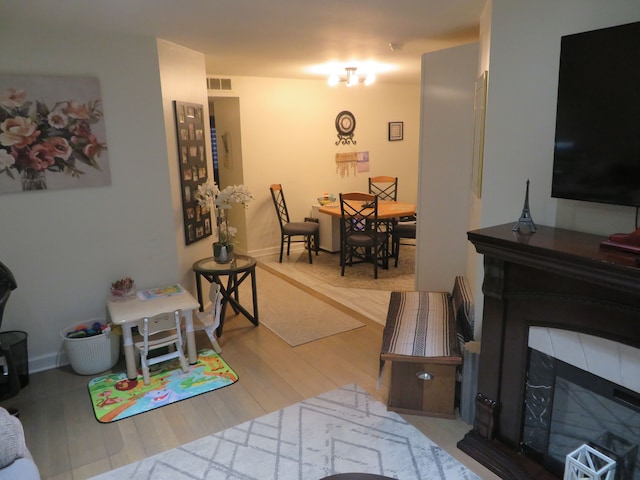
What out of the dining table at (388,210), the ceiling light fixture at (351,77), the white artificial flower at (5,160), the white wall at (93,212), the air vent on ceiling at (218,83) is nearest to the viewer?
the white artificial flower at (5,160)

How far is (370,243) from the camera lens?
202 inches

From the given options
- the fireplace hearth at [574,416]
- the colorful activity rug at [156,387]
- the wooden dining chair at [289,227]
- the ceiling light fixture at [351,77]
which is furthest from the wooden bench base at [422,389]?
Answer: the ceiling light fixture at [351,77]

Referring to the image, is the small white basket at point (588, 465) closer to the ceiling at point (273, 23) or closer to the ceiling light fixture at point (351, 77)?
the ceiling at point (273, 23)

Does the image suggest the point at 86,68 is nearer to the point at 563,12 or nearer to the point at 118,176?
the point at 118,176

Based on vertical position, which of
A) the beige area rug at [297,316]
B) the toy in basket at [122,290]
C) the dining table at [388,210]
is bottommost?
the beige area rug at [297,316]

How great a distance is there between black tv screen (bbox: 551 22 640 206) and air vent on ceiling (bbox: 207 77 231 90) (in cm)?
446

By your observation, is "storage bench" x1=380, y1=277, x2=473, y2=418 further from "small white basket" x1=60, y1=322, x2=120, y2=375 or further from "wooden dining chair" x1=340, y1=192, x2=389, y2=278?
"wooden dining chair" x1=340, y1=192, x2=389, y2=278

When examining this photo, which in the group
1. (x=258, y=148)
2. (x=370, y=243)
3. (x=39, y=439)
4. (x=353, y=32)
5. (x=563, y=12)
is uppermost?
(x=353, y=32)

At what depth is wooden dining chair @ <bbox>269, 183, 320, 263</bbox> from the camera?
19.2ft

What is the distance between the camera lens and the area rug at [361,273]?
16.4 feet

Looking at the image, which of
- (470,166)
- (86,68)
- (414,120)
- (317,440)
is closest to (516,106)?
(470,166)

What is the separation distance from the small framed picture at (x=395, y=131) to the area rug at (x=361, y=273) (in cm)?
197

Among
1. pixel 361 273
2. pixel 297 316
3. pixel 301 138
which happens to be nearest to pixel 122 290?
pixel 297 316

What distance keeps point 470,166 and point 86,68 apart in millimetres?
2810
